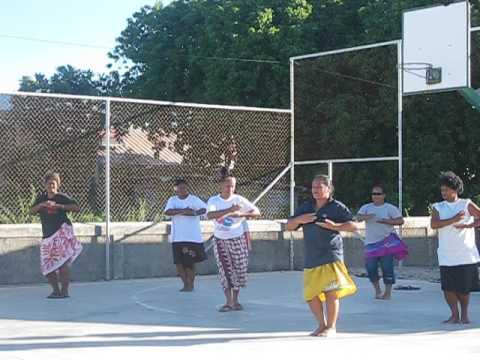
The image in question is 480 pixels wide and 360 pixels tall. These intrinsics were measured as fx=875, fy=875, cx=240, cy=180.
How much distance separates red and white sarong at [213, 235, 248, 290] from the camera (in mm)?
10938

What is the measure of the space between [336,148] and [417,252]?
4847 mm

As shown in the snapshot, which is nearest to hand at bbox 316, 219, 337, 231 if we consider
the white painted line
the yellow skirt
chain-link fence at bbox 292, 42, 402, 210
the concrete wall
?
the yellow skirt

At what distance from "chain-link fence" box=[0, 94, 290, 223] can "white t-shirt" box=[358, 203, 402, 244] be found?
479 cm

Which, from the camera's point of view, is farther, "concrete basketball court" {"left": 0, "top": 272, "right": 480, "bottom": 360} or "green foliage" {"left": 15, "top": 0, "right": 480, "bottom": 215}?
"green foliage" {"left": 15, "top": 0, "right": 480, "bottom": 215}

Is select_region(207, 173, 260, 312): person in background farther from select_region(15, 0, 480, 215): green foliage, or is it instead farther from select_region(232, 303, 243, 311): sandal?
select_region(15, 0, 480, 215): green foliage

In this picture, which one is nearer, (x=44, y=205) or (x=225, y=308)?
(x=225, y=308)

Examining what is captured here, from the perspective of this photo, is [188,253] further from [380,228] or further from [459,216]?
[459,216]

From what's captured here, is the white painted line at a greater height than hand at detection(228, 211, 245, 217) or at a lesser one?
lesser

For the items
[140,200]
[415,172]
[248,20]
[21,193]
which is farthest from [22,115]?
[248,20]

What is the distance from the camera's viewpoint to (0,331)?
918cm

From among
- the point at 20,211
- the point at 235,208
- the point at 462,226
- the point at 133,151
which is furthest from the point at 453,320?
the point at 133,151

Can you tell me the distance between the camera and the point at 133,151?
1614cm

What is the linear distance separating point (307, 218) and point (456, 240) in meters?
2.13

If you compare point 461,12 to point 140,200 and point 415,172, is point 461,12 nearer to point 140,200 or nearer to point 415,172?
point 140,200
